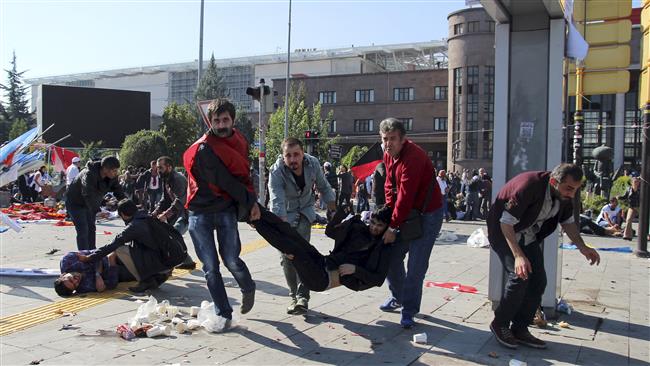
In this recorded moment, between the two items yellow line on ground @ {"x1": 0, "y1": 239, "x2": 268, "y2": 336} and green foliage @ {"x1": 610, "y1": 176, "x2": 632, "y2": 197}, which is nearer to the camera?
yellow line on ground @ {"x1": 0, "y1": 239, "x2": 268, "y2": 336}

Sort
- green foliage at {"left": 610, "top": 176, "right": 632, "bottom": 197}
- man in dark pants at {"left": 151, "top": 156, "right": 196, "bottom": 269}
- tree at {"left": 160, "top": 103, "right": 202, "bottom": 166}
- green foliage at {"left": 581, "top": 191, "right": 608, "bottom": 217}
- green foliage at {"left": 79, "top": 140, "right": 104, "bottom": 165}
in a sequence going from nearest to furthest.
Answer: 1. man in dark pants at {"left": 151, "top": 156, "right": 196, "bottom": 269}
2. green foliage at {"left": 581, "top": 191, "right": 608, "bottom": 217}
3. green foliage at {"left": 610, "top": 176, "right": 632, "bottom": 197}
4. green foliage at {"left": 79, "top": 140, "right": 104, "bottom": 165}
5. tree at {"left": 160, "top": 103, "right": 202, "bottom": 166}

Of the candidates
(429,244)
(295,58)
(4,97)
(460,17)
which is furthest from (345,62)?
(429,244)

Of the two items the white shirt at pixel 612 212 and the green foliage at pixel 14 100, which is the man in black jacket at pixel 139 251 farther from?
the green foliage at pixel 14 100

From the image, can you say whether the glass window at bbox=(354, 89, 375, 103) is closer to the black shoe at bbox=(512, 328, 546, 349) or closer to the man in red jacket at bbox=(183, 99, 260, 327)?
the man in red jacket at bbox=(183, 99, 260, 327)

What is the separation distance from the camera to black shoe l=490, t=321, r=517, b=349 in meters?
4.65

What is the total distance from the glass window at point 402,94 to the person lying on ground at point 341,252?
54482mm

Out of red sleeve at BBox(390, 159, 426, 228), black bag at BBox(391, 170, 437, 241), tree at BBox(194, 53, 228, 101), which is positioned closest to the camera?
red sleeve at BBox(390, 159, 426, 228)

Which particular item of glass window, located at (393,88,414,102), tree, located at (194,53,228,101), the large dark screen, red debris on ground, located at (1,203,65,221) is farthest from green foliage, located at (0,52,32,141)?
red debris on ground, located at (1,203,65,221)

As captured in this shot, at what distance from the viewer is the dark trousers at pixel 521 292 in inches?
183

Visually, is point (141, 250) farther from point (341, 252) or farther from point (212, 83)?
point (212, 83)

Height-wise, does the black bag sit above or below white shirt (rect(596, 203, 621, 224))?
above

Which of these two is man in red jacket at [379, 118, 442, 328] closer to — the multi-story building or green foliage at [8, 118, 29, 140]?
the multi-story building

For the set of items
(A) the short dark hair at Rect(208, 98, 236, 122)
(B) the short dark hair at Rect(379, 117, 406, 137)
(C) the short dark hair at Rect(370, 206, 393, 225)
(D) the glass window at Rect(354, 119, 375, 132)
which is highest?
(D) the glass window at Rect(354, 119, 375, 132)

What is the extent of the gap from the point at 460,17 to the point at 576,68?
43498mm
